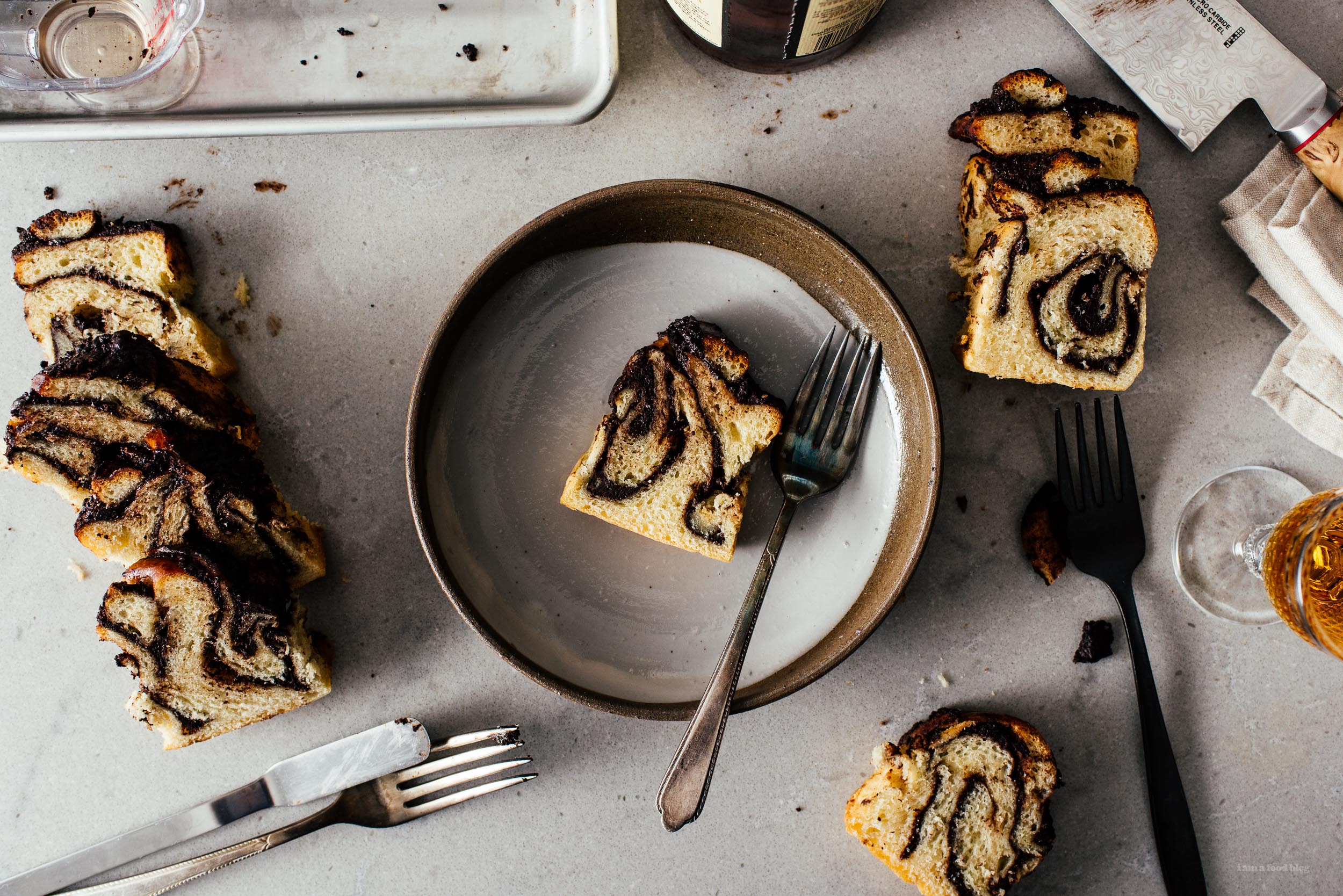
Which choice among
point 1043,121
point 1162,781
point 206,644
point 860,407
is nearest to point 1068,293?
point 1043,121

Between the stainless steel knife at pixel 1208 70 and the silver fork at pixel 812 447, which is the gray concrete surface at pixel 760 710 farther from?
the silver fork at pixel 812 447

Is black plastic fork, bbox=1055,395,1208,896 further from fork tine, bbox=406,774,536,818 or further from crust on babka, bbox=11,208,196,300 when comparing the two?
crust on babka, bbox=11,208,196,300

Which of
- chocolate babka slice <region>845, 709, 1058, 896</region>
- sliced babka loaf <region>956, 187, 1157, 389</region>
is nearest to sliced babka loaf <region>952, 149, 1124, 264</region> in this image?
sliced babka loaf <region>956, 187, 1157, 389</region>

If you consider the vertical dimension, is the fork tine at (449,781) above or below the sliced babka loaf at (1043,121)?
below

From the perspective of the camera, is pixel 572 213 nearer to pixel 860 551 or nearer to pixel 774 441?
pixel 774 441

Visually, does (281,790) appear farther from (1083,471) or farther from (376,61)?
(1083,471)

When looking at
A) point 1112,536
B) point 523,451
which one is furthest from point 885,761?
point 523,451

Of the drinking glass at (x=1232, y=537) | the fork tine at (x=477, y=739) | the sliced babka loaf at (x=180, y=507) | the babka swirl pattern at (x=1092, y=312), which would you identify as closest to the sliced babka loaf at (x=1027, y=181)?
the babka swirl pattern at (x=1092, y=312)
